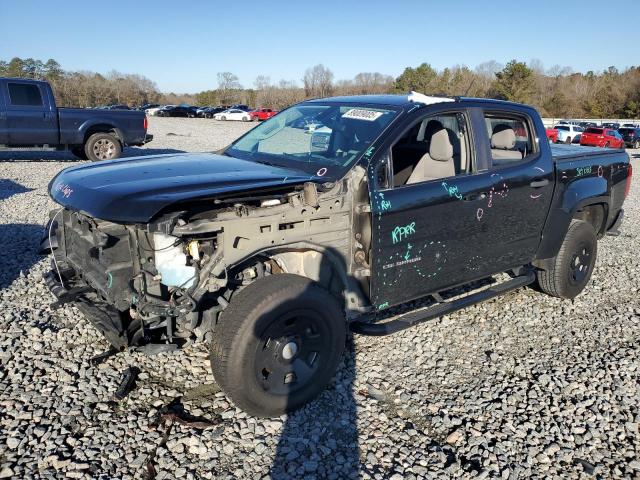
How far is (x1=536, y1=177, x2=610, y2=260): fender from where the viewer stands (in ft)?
15.4

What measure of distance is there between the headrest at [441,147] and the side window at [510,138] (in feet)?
1.73

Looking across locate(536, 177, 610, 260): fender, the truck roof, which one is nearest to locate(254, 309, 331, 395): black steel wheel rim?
the truck roof

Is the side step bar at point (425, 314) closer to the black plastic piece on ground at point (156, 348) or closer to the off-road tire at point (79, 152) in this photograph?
the black plastic piece on ground at point (156, 348)

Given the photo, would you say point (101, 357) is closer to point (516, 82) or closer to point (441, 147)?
point (441, 147)

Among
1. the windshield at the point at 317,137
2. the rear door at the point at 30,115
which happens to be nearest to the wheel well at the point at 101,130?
the rear door at the point at 30,115

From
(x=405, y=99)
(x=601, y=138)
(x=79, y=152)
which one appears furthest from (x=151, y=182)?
(x=601, y=138)

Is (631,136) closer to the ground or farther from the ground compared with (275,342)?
farther from the ground

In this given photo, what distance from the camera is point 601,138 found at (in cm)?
2761

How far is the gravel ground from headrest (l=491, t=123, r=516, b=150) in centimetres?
162

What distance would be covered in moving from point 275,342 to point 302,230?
2.36ft

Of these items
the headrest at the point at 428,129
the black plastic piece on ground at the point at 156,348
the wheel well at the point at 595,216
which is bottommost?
the black plastic piece on ground at the point at 156,348

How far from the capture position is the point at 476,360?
4012mm

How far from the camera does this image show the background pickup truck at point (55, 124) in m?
11.8

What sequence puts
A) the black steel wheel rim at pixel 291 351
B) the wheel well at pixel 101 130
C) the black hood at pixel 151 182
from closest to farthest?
the black hood at pixel 151 182
the black steel wheel rim at pixel 291 351
the wheel well at pixel 101 130
